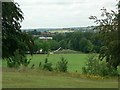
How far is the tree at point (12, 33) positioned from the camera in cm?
1939

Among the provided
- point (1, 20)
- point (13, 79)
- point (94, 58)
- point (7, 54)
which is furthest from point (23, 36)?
point (94, 58)

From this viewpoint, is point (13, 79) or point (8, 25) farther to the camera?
point (8, 25)

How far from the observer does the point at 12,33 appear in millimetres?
21094

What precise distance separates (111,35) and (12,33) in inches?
226

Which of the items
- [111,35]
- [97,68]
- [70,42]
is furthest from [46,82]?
[70,42]

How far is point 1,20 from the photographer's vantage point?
19000 millimetres

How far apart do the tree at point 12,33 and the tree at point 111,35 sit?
14.6 ft

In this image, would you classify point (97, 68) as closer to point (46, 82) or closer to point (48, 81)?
point (48, 81)

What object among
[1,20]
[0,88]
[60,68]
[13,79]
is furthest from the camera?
[60,68]

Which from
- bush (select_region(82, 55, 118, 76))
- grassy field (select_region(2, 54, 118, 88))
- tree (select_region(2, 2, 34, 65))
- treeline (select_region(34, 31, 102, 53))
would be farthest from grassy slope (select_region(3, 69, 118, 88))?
treeline (select_region(34, 31, 102, 53))

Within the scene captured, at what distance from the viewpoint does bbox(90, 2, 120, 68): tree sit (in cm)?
1977

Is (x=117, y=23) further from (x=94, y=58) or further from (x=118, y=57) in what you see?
(x=94, y=58)

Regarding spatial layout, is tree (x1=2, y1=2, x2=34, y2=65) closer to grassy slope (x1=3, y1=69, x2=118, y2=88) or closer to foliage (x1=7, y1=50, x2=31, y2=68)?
foliage (x1=7, y1=50, x2=31, y2=68)

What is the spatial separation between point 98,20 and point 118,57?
9.09 feet
